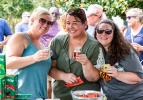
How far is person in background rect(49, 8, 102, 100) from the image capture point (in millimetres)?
2830

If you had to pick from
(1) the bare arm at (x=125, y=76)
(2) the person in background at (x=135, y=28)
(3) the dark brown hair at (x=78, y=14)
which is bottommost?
(1) the bare arm at (x=125, y=76)

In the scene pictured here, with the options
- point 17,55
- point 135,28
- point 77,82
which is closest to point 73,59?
point 77,82

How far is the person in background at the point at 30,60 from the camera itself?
2.67 m

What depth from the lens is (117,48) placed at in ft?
9.40

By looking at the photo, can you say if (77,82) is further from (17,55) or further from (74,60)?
(17,55)

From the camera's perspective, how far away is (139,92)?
2896 mm

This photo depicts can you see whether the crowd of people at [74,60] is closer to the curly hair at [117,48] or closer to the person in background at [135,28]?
the curly hair at [117,48]

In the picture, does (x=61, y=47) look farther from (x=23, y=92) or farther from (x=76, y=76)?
(x=23, y=92)

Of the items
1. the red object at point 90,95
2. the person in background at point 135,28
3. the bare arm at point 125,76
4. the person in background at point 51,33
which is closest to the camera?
the red object at point 90,95

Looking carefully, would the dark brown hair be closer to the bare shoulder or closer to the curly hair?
the curly hair

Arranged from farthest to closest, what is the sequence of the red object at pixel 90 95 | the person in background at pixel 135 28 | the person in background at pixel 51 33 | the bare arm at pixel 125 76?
the person in background at pixel 51 33 → the person in background at pixel 135 28 → the bare arm at pixel 125 76 → the red object at pixel 90 95

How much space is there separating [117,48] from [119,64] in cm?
14

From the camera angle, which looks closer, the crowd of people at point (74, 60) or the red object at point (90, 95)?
the red object at point (90, 95)

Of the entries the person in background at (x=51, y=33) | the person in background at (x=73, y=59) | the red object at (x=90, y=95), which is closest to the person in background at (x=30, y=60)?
the person in background at (x=73, y=59)
